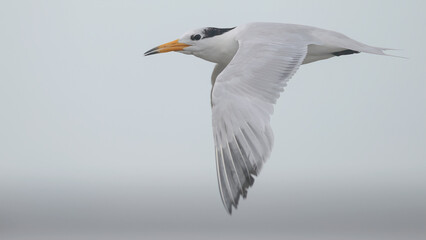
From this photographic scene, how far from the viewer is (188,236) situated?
30984 mm

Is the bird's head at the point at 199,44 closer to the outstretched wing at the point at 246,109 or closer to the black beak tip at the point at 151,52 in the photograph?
the black beak tip at the point at 151,52

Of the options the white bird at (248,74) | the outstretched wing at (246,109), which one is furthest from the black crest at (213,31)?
the outstretched wing at (246,109)

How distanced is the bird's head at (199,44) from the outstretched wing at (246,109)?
1162mm

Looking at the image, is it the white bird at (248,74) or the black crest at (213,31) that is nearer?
the white bird at (248,74)

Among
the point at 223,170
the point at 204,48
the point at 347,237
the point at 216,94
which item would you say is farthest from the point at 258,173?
the point at 347,237

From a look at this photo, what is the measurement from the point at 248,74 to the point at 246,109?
1.48ft

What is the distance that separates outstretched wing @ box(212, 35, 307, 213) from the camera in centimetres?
818

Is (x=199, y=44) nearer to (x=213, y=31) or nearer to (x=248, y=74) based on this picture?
(x=213, y=31)

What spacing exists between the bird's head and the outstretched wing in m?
1.16

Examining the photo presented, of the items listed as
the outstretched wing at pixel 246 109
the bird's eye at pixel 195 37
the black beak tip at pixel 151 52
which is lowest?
the outstretched wing at pixel 246 109

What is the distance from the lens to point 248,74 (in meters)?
8.92

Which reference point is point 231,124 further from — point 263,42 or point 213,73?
point 213,73

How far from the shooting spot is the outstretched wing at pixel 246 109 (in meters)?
8.18

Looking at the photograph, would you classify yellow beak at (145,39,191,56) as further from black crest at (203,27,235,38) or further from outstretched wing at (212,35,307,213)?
outstretched wing at (212,35,307,213)
